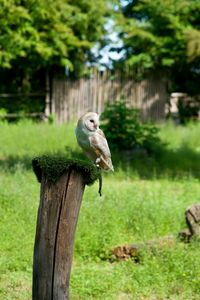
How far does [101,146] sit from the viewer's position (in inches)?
195

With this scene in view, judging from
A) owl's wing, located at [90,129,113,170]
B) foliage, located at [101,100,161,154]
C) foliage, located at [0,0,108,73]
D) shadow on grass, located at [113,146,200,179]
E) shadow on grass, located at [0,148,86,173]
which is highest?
foliage, located at [0,0,108,73]

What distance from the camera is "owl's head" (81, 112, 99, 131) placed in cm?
468

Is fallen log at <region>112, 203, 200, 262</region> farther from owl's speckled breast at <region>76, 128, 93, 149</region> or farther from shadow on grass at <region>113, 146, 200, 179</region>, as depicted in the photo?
shadow on grass at <region>113, 146, 200, 179</region>

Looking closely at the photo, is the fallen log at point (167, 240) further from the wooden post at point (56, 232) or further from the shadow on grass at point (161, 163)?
the shadow on grass at point (161, 163)

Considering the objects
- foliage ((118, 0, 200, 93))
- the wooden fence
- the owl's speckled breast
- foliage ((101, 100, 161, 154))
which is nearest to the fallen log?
the owl's speckled breast

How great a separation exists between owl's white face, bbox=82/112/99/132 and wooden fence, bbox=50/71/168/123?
14534 millimetres

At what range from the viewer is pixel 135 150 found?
13758 millimetres

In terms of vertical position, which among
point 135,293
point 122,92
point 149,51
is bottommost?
point 135,293

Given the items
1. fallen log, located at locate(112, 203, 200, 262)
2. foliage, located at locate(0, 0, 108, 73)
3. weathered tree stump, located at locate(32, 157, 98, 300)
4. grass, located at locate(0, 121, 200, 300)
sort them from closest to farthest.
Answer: weathered tree stump, located at locate(32, 157, 98, 300), grass, located at locate(0, 121, 200, 300), fallen log, located at locate(112, 203, 200, 262), foliage, located at locate(0, 0, 108, 73)

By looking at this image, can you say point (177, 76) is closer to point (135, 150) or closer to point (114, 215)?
point (135, 150)

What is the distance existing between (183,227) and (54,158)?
4092 mm

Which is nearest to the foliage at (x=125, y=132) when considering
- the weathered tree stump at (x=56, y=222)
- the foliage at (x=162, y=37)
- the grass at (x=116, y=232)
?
the grass at (x=116, y=232)

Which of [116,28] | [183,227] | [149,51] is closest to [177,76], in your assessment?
[149,51]

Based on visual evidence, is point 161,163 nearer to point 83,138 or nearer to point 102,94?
point 102,94
